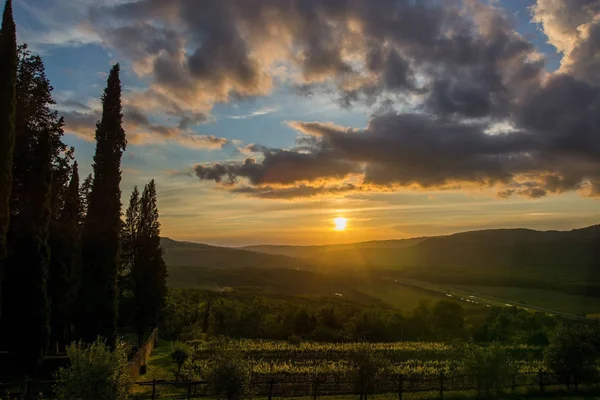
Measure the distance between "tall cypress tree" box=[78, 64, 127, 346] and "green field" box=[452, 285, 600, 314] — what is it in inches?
3572

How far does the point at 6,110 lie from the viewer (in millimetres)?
25500

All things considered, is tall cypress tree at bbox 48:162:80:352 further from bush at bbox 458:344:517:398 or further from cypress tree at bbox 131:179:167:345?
bush at bbox 458:344:517:398

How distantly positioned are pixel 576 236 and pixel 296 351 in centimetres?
19607

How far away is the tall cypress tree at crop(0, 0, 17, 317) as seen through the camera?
24.6 m

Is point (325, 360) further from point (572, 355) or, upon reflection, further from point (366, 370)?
point (572, 355)

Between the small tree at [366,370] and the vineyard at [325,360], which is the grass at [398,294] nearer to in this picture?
the vineyard at [325,360]

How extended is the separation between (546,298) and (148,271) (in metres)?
97.0

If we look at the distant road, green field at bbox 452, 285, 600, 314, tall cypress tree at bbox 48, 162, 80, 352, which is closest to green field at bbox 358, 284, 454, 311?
the distant road

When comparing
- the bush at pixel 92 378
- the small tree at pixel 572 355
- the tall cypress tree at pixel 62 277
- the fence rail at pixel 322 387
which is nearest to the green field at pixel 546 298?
the small tree at pixel 572 355

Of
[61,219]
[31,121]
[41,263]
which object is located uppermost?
[31,121]

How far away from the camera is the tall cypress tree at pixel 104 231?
98.9ft

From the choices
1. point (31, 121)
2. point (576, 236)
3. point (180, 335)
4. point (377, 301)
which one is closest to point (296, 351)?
point (180, 335)

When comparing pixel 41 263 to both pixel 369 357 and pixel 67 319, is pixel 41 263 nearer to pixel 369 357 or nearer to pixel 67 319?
pixel 67 319

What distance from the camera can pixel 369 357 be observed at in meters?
23.4
